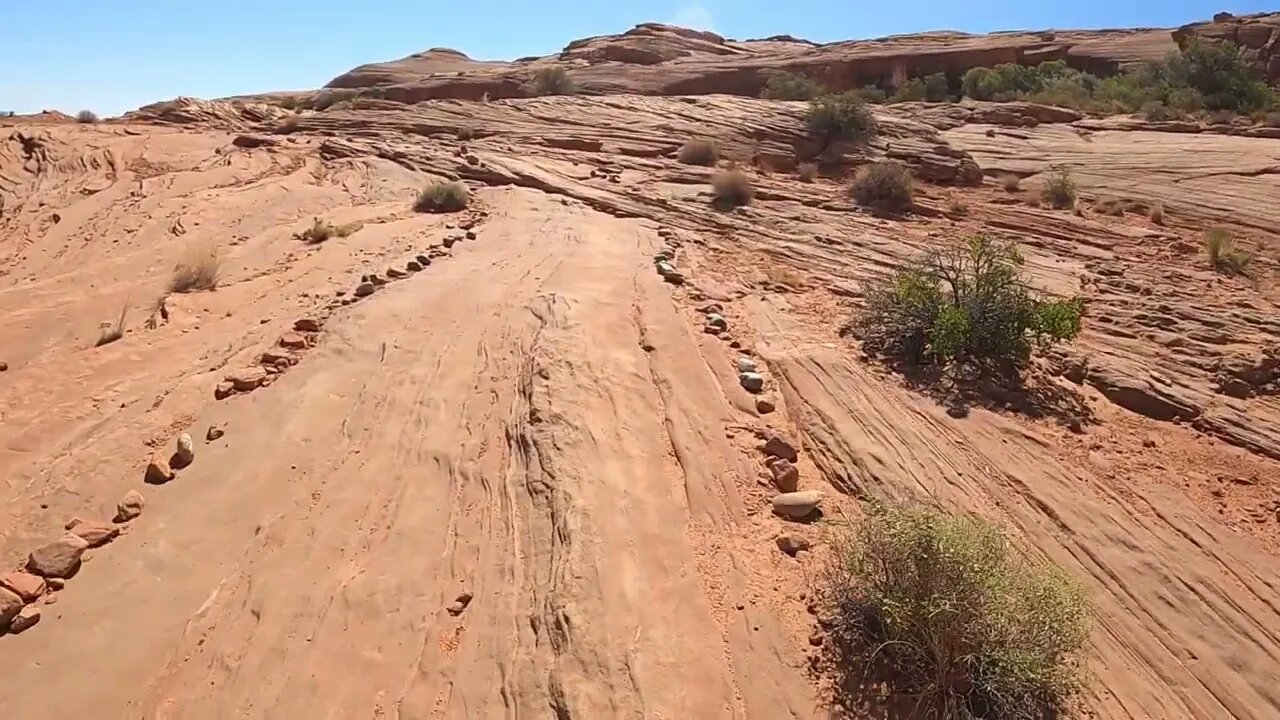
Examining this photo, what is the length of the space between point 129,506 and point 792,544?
3558 millimetres

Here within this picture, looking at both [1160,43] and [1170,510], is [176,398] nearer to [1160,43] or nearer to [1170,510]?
[1170,510]

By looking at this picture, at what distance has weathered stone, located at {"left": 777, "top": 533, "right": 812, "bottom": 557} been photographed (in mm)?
4336

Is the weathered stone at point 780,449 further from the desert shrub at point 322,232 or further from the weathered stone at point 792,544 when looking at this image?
the desert shrub at point 322,232

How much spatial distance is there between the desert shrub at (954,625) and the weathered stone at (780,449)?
4.61ft

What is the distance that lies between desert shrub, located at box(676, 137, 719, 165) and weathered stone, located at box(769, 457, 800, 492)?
1195cm

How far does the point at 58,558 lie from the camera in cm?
395

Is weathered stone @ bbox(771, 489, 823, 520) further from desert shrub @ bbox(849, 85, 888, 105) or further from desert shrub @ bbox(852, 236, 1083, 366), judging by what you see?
desert shrub @ bbox(849, 85, 888, 105)

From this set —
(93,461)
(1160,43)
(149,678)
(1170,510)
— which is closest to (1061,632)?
(1170,510)

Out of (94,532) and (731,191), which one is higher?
(731,191)

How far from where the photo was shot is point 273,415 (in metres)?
5.51

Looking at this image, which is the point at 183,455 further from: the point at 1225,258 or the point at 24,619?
the point at 1225,258

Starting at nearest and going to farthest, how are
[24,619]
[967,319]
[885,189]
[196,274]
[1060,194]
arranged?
[24,619] → [967,319] → [196,274] → [885,189] → [1060,194]

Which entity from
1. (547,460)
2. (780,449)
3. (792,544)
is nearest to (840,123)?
(780,449)

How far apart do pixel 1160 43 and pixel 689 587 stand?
3467 cm
